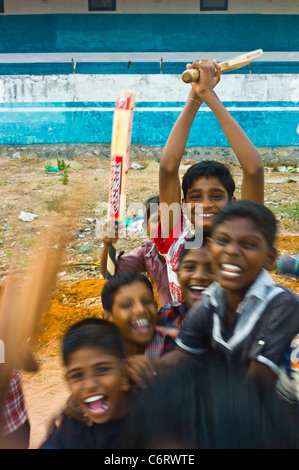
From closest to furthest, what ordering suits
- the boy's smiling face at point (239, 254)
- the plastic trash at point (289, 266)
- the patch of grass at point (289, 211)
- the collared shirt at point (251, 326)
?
the collared shirt at point (251, 326) < the boy's smiling face at point (239, 254) < the plastic trash at point (289, 266) < the patch of grass at point (289, 211)

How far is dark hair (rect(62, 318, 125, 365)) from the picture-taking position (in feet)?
4.56

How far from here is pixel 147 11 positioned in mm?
10281

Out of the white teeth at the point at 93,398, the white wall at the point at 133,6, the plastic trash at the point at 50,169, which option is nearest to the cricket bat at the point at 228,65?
the white teeth at the point at 93,398

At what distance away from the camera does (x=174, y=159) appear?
2041 mm

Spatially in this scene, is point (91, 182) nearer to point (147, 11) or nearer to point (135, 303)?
point (147, 11)

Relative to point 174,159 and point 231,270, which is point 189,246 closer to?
point 174,159

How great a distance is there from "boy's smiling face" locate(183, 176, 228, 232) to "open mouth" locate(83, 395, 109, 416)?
859 millimetres

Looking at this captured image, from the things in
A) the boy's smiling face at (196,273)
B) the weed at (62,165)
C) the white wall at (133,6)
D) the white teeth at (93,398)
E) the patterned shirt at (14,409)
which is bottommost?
the patterned shirt at (14,409)

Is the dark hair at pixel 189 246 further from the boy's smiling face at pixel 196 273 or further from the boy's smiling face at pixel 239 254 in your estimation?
the boy's smiling face at pixel 239 254

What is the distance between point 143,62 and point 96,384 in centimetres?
998

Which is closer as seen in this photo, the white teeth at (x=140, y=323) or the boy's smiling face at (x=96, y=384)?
the boy's smiling face at (x=96, y=384)

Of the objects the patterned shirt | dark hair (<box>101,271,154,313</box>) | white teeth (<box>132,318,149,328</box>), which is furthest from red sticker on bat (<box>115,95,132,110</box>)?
the patterned shirt

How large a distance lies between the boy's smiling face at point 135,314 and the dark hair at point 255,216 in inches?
21.3

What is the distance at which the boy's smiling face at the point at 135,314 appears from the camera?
1.82 m
